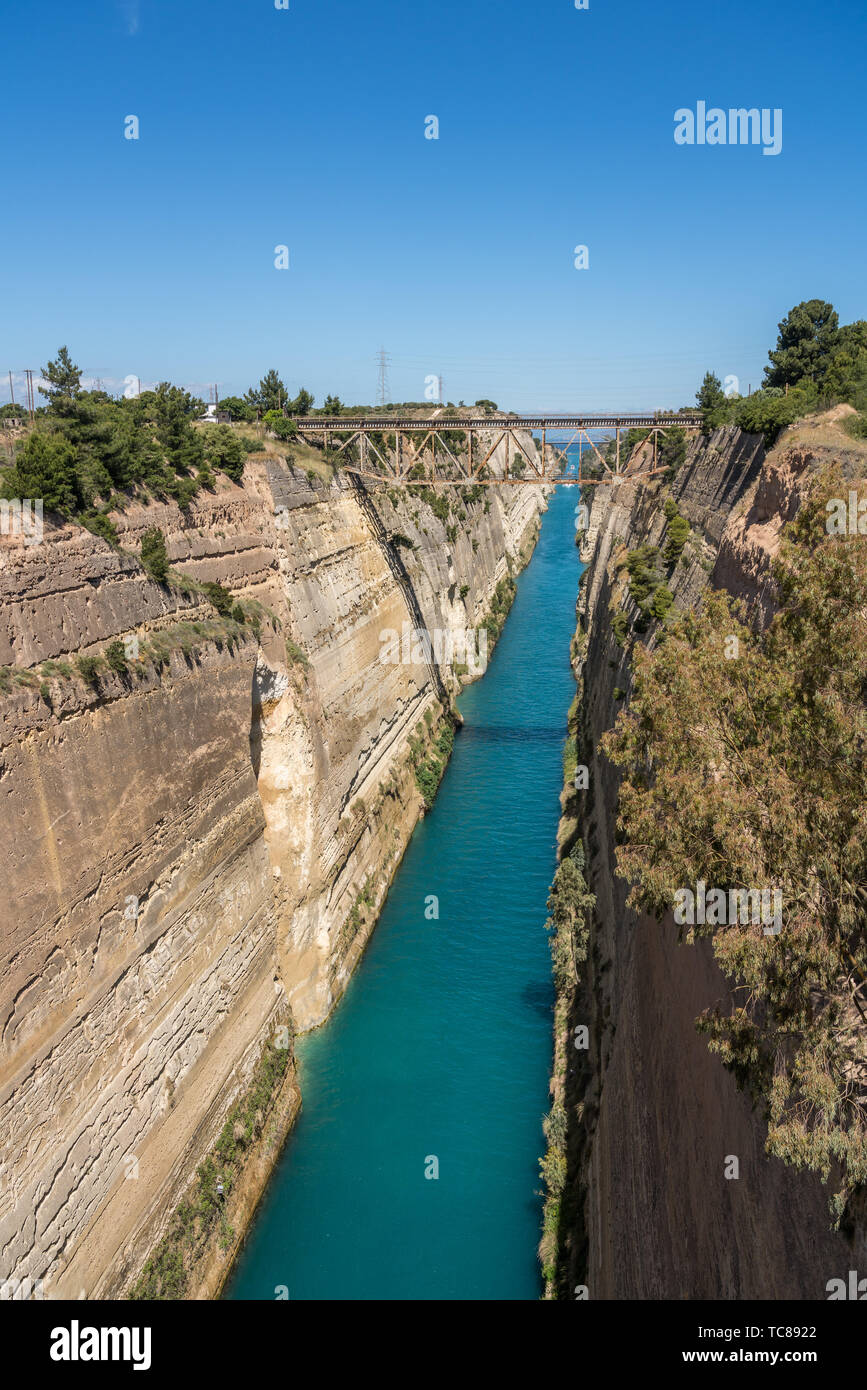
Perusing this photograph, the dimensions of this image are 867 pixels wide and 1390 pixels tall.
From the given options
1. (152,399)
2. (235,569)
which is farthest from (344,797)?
(152,399)

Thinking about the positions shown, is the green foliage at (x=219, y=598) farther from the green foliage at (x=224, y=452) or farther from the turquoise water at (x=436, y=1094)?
the turquoise water at (x=436, y=1094)

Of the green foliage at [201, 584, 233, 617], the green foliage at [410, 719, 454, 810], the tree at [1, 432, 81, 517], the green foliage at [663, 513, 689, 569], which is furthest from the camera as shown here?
the green foliage at [410, 719, 454, 810]

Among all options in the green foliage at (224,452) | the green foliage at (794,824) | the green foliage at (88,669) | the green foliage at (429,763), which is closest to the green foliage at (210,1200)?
the green foliage at (88,669)

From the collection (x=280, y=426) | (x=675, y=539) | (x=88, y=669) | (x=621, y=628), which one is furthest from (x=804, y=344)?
(x=88, y=669)

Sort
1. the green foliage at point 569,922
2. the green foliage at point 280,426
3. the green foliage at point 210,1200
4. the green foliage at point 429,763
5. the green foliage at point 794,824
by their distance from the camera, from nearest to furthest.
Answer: the green foliage at point 794,824 < the green foliage at point 210,1200 < the green foliage at point 569,922 < the green foliage at point 280,426 < the green foliage at point 429,763

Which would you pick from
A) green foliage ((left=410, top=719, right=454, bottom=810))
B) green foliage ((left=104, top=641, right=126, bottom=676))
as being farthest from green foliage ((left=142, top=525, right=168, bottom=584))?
green foliage ((left=410, top=719, right=454, bottom=810))

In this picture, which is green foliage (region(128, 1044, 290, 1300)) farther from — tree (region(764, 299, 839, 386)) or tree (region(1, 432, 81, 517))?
tree (region(764, 299, 839, 386))
